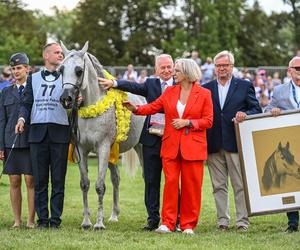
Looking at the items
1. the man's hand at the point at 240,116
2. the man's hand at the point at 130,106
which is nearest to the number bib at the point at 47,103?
the man's hand at the point at 130,106

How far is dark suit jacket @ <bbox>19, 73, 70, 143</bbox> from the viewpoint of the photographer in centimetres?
953

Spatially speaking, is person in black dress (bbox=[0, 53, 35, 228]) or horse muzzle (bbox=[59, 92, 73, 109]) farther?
person in black dress (bbox=[0, 53, 35, 228])

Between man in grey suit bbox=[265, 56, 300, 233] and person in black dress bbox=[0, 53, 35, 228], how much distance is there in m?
3.38

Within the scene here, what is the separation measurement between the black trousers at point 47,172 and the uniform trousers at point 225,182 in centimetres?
205

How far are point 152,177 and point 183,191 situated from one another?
2.71 feet

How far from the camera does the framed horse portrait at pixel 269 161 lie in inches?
368

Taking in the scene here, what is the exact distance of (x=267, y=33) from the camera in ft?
204

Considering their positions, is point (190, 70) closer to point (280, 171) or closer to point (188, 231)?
point (280, 171)

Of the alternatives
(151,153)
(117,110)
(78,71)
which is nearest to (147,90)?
(117,110)

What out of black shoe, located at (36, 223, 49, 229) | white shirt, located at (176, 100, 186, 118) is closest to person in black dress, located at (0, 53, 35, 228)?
black shoe, located at (36, 223, 49, 229)

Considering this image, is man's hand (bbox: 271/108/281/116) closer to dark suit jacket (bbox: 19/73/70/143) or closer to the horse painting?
the horse painting

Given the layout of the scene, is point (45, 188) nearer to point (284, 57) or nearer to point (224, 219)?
point (224, 219)

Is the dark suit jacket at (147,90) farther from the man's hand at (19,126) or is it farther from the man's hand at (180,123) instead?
the man's hand at (19,126)

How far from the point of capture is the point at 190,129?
884 centimetres
